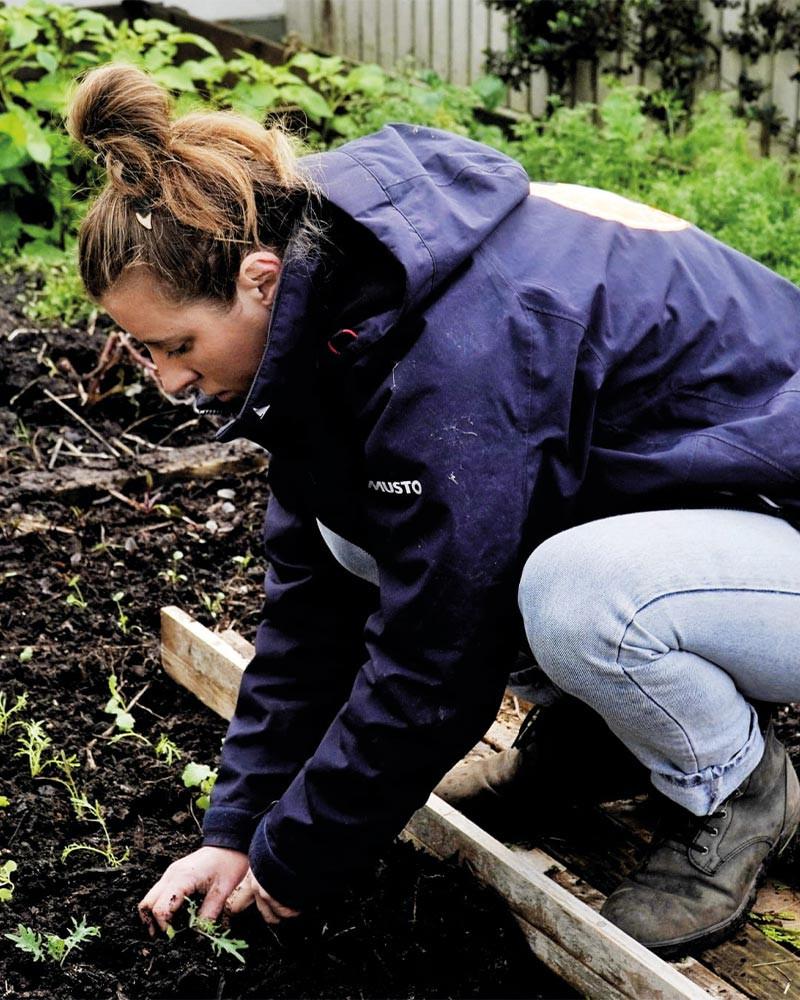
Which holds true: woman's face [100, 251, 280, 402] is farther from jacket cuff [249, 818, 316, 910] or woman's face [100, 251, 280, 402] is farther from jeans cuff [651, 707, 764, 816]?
jeans cuff [651, 707, 764, 816]

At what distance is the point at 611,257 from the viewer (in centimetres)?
199

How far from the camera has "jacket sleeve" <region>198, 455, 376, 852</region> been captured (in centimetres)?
228

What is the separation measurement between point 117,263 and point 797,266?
2.86 metres

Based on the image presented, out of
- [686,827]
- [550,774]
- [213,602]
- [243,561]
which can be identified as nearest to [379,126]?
[243,561]

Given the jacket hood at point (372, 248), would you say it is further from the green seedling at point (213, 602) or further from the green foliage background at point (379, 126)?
the green foliage background at point (379, 126)

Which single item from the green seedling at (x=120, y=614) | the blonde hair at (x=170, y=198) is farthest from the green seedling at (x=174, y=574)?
the blonde hair at (x=170, y=198)

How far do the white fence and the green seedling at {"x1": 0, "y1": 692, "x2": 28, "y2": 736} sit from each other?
4146mm

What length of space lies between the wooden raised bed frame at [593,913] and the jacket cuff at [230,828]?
32cm

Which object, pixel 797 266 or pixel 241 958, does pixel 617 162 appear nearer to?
pixel 797 266

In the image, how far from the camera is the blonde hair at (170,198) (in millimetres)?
1881

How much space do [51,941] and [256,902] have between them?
338mm

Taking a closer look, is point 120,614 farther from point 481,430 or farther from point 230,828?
point 481,430

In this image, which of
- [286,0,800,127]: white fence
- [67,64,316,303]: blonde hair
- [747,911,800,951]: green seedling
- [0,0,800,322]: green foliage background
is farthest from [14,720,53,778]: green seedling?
[286,0,800,127]: white fence

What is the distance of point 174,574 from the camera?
3.38m
